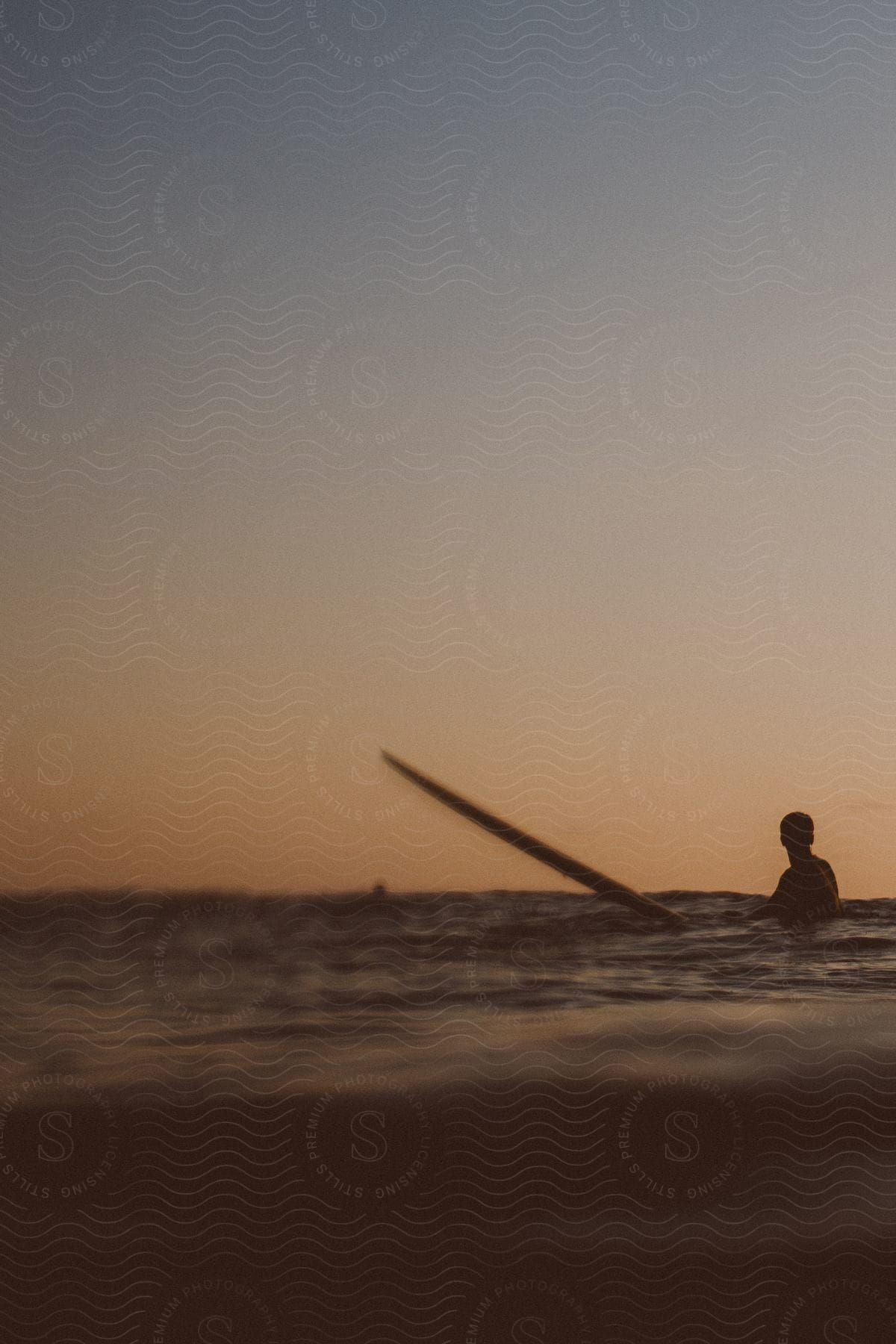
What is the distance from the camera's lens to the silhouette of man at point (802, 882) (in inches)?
78.5

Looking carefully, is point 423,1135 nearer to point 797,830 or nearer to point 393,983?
point 393,983

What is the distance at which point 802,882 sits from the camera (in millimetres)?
2191

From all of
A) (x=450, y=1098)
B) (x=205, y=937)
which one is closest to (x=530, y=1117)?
(x=450, y=1098)

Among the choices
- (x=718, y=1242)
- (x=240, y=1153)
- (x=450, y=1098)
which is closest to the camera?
(x=718, y=1242)

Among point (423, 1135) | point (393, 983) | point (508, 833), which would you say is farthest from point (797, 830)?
point (393, 983)

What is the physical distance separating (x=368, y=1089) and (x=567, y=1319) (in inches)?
22.5

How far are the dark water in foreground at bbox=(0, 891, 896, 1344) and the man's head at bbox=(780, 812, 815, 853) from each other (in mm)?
218

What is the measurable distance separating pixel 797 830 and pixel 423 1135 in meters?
0.90

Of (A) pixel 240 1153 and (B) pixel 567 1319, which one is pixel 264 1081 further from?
(B) pixel 567 1319

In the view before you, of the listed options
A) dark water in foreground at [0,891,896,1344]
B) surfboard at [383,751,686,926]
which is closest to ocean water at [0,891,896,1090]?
dark water in foreground at [0,891,896,1344]

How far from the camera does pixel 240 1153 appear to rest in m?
1.78

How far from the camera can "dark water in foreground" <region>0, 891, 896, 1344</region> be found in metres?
1.55

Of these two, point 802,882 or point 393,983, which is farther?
point 393,983

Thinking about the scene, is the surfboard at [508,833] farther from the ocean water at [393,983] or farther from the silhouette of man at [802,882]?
the silhouette of man at [802,882]
